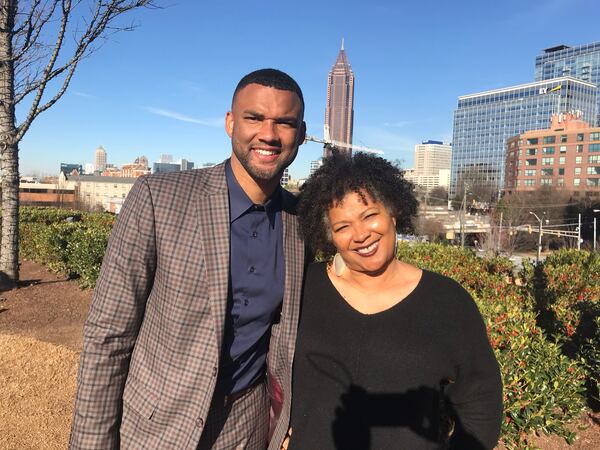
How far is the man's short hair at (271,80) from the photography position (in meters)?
1.96

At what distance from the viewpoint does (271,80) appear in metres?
1.96

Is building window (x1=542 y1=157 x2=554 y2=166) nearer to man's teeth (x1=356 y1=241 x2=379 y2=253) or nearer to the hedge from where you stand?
the hedge

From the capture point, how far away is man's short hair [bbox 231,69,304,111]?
6.44 ft

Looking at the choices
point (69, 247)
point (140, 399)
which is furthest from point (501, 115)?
point (140, 399)

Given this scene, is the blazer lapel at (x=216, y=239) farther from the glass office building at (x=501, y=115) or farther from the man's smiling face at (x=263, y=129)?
the glass office building at (x=501, y=115)

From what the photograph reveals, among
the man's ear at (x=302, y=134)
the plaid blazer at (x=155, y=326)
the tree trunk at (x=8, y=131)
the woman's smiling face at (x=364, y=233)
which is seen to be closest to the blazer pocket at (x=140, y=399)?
the plaid blazer at (x=155, y=326)

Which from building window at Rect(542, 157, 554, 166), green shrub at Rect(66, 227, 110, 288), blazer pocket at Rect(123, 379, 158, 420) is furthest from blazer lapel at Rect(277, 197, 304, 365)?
building window at Rect(542, 157, 554, 166)

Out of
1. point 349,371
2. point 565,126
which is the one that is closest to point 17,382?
point 349,371

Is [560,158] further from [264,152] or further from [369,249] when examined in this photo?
[264,152]

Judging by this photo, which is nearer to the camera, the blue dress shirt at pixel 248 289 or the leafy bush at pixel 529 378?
the blue dress shirt at pixel 248 289

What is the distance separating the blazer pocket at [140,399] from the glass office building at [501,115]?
345ft

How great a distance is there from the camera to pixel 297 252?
2.11 m

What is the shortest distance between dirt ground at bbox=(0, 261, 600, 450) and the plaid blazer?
7.87 feet

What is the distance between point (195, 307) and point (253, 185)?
564 mm
